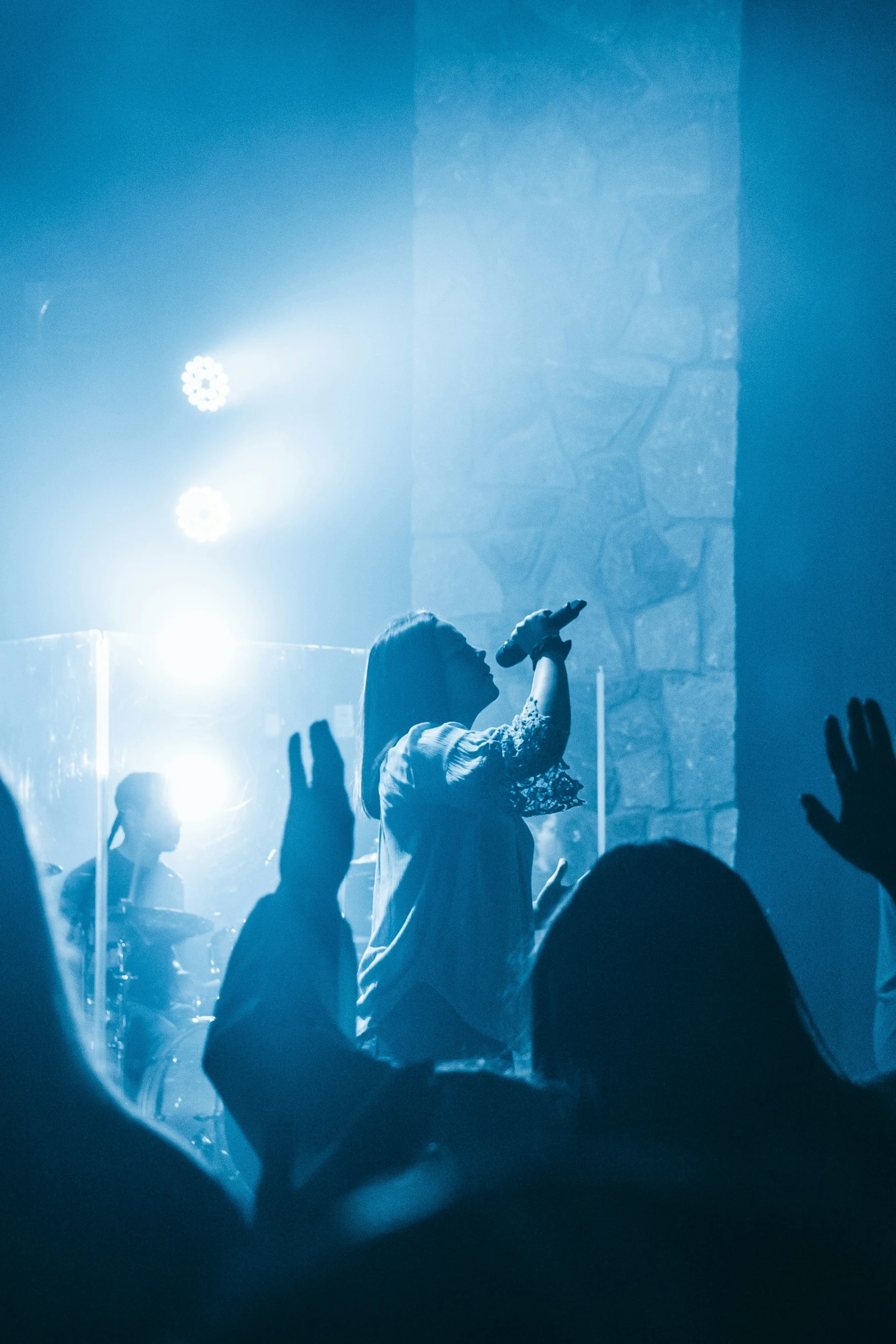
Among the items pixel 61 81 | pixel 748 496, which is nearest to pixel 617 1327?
pixel 748 496

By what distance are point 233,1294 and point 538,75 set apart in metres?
4.37

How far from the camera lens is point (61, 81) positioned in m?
4.35

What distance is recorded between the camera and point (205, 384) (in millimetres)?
4355

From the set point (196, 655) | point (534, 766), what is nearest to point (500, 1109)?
point (534, 766)

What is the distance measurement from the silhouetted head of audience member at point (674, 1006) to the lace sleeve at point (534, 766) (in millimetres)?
1148

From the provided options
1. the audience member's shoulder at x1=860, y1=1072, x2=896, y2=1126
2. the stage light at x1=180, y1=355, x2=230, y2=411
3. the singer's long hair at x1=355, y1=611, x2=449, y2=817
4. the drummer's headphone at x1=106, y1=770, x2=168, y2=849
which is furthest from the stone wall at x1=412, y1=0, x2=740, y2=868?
the audience member's shoulder at x1=860, y1=1072, x2=896, y2=1126

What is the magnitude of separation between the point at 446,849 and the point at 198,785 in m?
1.61

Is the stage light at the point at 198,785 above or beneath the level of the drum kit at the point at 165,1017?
above

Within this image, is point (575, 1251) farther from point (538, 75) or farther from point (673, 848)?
point (538, 75)

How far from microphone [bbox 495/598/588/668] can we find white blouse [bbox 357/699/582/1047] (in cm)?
22

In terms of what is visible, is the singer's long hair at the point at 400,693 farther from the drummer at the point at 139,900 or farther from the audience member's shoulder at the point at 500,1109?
the audience member's shoulder at the point at 500,1109

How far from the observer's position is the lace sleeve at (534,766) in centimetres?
210

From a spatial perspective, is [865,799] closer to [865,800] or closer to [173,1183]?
[865,800]

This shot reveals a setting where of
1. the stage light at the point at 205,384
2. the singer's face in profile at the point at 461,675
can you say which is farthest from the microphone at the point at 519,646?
the stage light at the point at 205,384
